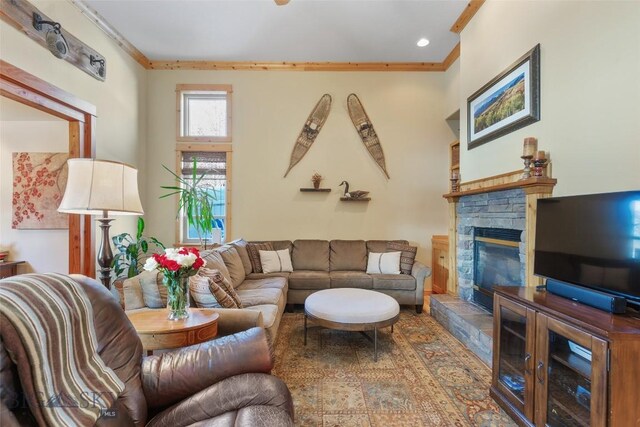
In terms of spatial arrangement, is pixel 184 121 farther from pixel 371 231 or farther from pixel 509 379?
pixel 509 379

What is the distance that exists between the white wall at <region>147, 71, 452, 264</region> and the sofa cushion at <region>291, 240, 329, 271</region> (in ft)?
0.92

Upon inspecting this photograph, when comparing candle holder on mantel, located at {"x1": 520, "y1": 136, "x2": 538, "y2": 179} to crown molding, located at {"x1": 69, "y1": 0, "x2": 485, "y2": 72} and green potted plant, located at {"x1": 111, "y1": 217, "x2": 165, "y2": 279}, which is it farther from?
green potted plant, located at {"x1": 111, "y1": 217, "x2": 165, "y2": 279}

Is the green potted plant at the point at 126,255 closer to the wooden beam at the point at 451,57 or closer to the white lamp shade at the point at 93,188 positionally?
the white lamp shade at the point at 93,188

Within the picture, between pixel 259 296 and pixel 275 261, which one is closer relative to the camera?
pixel 259 296

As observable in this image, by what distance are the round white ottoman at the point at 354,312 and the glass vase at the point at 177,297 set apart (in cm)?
114

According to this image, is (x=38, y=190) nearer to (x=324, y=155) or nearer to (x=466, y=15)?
(x=324, y=155)

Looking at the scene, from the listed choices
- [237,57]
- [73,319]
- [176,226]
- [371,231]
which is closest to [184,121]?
[237,57]

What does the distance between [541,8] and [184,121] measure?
4620 millimetres

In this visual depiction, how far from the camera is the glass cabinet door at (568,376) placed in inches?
47.6

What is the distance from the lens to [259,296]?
8.93ft

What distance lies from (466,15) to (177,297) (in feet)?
13.6

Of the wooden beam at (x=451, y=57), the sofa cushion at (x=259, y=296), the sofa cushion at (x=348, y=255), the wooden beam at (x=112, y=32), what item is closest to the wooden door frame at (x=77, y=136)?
the wooden beam at (x=112, y=32)

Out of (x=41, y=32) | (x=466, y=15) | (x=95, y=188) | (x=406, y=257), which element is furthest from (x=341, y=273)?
(x=41, y=32)

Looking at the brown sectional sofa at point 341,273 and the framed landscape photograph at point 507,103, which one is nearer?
the framed landscape photograph at point 507,103
